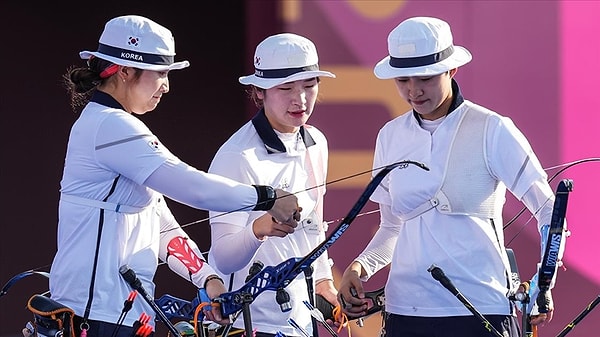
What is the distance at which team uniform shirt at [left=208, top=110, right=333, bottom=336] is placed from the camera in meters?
3.38

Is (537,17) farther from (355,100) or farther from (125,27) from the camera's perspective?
(125,27)

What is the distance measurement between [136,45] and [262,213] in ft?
1.98

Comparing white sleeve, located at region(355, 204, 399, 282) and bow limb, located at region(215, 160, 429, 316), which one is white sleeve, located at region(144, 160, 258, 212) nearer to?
bow limb, located at region(215, 160, 429, 316)

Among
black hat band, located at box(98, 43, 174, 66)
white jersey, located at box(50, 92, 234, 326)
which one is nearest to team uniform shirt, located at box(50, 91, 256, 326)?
white jersey, located at box(50, 92, 234, 326)

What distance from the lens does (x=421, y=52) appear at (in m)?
3.29

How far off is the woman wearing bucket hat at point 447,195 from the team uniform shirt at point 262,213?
8.2 inches

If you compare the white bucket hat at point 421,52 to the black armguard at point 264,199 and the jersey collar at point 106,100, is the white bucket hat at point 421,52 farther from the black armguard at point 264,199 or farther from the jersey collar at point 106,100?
the jersey collar at point 106,100

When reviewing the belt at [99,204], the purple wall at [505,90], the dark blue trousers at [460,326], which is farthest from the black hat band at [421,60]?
the purple wall at [505,90]

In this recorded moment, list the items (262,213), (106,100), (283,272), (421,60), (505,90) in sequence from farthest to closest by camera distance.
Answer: (505,90) < (262,213) < (421,60) < (106,100) < (283,272)

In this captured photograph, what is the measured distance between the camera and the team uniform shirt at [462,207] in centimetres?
319

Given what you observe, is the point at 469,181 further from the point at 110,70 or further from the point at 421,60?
the point at 110,70

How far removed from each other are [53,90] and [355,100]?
75.6 inches

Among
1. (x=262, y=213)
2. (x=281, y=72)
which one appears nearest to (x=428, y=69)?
(x=281, y=72)

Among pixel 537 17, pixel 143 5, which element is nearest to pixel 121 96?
pixel 537 17
